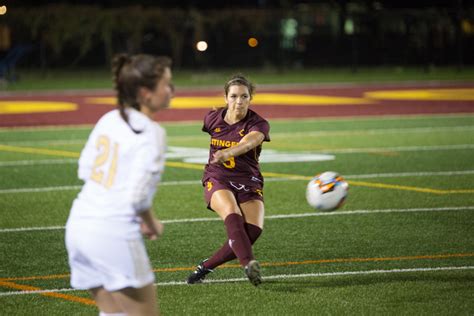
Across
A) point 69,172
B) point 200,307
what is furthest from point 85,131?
point 200,307

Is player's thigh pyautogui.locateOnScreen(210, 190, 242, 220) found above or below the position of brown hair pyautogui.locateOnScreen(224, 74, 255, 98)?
below

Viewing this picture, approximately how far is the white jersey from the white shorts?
5cm

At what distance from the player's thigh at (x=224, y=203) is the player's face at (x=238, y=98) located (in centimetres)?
66

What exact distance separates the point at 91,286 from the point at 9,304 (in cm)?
266

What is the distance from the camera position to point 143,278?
4438 millimetres

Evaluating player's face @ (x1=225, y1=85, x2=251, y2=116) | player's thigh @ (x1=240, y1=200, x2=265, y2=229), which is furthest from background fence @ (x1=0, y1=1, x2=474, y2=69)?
player's thigh @ (x1=240, y1=200, x2=265, y2=229)

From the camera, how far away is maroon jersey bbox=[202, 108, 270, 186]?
7.73m

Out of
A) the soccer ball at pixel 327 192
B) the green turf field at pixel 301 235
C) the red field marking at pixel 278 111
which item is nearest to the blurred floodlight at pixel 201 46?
the red field marking at pixel 278 111

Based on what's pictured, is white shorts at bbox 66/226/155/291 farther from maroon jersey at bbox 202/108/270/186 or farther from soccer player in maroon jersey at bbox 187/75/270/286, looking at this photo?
maroon jersey at bbox 202/108/270/186

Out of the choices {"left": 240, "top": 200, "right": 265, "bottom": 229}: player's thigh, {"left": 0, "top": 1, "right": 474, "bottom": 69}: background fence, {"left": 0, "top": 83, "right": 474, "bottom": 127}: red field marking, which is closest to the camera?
{"left": 240, "top": 200, "right": 265, "bottom": 229}: player's thigh

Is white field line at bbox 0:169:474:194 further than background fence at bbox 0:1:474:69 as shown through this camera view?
No

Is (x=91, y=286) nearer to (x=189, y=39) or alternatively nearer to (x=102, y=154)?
(x=102, y=154)

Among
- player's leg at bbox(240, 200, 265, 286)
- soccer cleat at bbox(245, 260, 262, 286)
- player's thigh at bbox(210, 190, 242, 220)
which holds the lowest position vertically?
soccer cleat at bbox(245, 260, 262, 286)

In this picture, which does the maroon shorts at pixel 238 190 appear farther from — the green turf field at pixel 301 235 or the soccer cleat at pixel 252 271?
the soccer cleat at pixel 252 271
